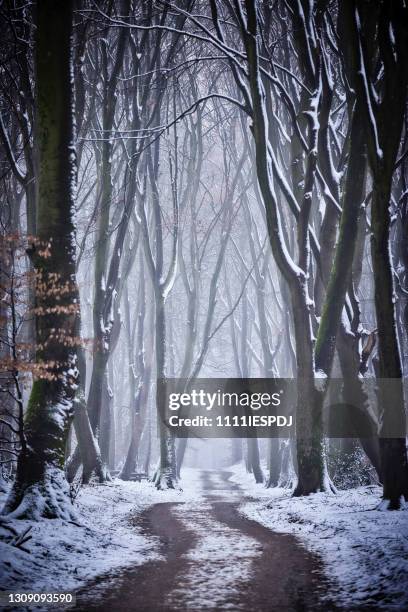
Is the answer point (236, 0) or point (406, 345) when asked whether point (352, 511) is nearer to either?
point (236, 0)

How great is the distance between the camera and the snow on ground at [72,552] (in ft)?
16.0

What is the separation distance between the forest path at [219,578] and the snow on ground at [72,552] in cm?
25

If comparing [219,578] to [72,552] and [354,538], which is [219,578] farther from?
[354,538]

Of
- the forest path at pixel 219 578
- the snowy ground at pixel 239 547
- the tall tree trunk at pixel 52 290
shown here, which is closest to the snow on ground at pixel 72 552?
the snowy ground at pixel 239 547

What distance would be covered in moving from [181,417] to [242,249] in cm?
970

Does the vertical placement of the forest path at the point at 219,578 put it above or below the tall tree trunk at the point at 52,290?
below

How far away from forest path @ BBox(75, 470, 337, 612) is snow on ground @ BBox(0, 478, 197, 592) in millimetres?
253

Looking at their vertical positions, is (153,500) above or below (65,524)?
below

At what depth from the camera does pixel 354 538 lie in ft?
21.0

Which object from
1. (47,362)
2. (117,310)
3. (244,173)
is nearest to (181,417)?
(117,310)

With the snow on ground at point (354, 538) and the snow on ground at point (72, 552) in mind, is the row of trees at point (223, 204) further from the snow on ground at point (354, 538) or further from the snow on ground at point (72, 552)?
the snow on ground at point (354, 538)

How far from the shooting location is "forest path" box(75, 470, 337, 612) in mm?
4461

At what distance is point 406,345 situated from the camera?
19156mm

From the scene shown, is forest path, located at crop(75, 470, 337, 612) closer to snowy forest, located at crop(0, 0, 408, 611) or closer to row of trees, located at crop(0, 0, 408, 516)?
snowy forest, located at crop(0, 0, 408, 611)
